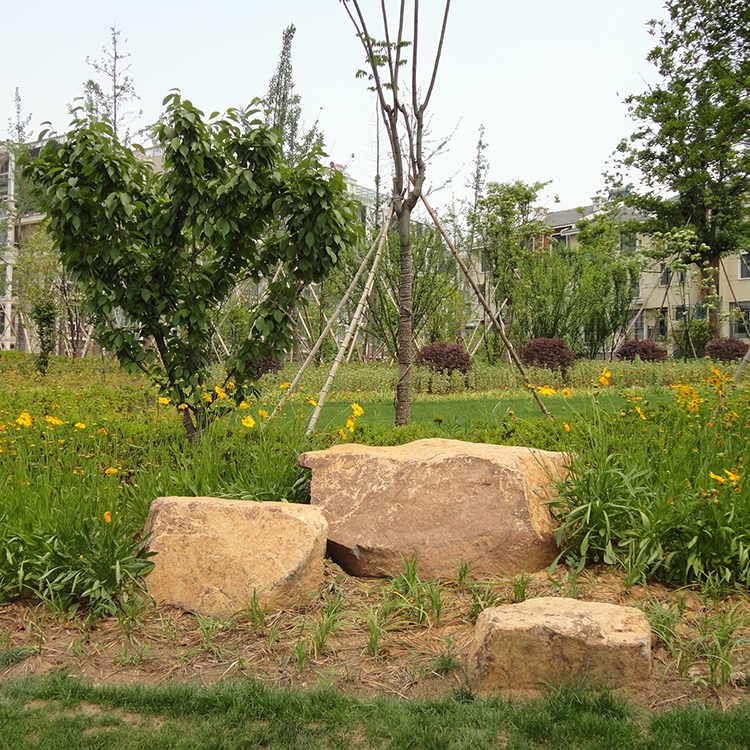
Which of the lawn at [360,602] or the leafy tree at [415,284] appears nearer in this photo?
the lawn at [360,602]

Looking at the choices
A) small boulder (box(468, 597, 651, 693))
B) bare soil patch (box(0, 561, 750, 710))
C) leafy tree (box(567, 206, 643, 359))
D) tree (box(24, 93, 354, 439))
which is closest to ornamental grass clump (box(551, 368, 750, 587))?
bare soil patch (box(0, 561, 750, 710))

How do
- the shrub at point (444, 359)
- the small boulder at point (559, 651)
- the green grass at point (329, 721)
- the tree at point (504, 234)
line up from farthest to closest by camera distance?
the tree at point (504, 234)
the shrub at point (444, 359)
the small boulder at point (559, 651)
the green grass at point (329, 721)

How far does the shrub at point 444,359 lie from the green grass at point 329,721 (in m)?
12.0

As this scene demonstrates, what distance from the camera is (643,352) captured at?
20.3 meters

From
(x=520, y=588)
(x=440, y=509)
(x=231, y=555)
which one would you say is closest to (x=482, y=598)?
(x=520, y=588)

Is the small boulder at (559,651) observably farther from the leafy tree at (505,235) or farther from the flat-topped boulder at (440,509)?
the leafy tree at (505,235)

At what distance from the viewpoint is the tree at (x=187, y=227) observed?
5.48 meters

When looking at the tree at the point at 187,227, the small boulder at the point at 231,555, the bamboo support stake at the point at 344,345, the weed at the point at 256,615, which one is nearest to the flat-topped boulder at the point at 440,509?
the small boulder at the point at 231,555

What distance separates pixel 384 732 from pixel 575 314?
61.9 feet

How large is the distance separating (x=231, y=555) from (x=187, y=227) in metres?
3.51

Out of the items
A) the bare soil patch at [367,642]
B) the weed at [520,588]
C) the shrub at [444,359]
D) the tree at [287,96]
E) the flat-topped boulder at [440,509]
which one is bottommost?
the bare soil patch at [367,642]

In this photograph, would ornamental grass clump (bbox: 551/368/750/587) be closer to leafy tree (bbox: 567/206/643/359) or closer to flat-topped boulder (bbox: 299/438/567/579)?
flat-topped boulder (bbox: 299/438/567/579)

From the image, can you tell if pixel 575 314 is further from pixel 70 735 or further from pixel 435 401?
pixel 70 735

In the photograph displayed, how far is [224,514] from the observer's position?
3619mm
